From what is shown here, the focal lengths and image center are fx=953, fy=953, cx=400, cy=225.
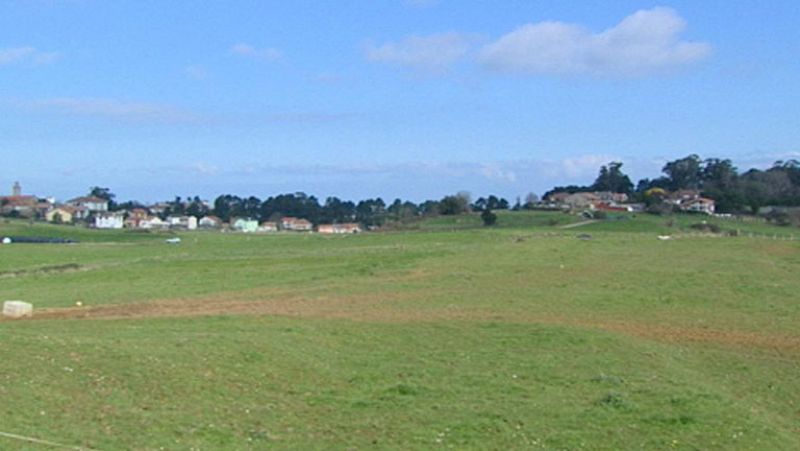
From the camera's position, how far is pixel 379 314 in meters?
28.3

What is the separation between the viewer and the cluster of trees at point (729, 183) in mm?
139375

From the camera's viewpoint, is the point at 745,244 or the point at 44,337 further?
the point at 745,244

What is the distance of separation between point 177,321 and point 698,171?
17978cm

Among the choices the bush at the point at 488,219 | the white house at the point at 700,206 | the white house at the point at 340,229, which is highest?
the white house at the point at 700,206

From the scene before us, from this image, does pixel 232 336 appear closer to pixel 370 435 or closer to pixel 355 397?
pixel 355 397

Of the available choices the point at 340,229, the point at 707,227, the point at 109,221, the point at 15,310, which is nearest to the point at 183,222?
the point at 109,221

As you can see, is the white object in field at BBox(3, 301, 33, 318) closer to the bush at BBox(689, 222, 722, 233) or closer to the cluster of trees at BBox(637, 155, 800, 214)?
the bush at BBox(689, 222, 722, 233)

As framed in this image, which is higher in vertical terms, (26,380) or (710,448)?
(26,380)

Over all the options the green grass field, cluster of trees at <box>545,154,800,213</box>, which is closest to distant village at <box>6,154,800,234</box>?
cluster of trees at <box>545,154,800,213</box>

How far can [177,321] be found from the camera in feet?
83.6

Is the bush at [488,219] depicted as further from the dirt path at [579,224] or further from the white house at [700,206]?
the white house at [700,206]

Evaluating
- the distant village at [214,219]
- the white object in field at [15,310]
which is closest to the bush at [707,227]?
the distant village at [214,219]

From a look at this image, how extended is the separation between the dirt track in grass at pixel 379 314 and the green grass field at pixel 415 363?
0.39ft

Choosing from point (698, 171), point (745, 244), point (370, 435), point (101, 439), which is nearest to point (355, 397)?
point (370, 435)
